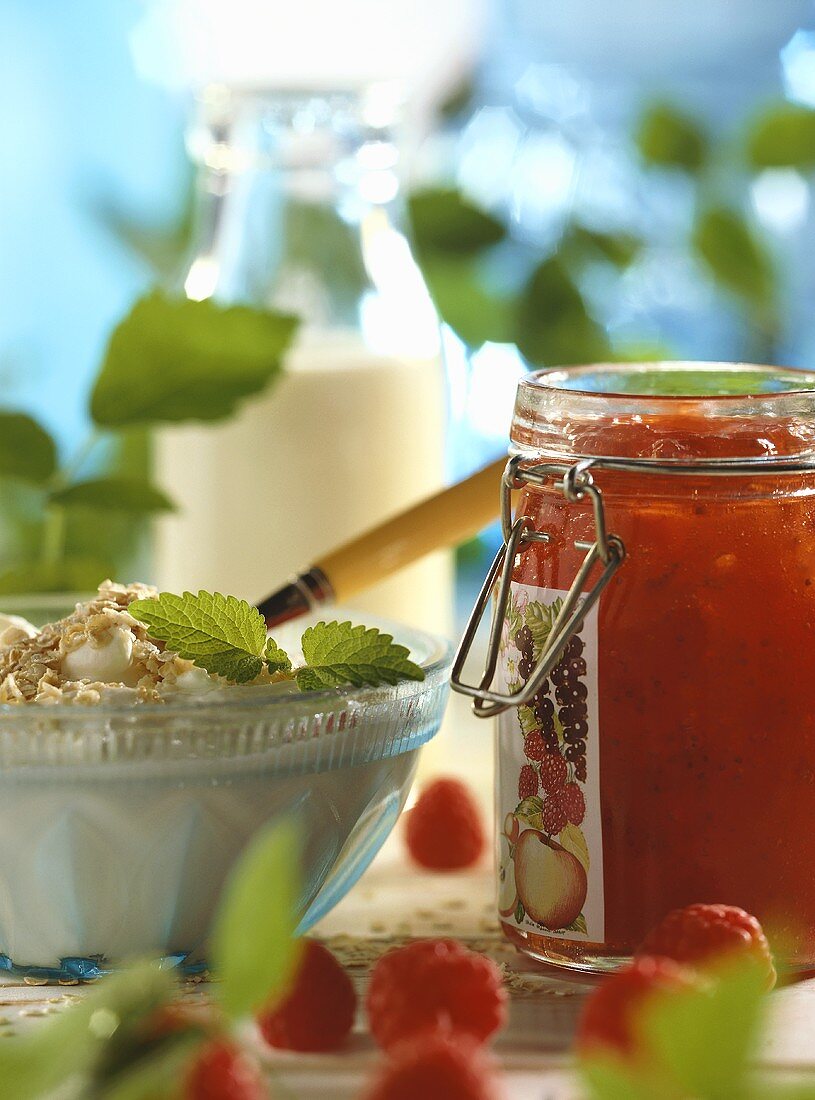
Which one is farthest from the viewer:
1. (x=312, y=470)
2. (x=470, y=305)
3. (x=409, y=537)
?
(x=470, y=305)

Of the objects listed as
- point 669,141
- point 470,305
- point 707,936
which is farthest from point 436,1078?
point 669,141

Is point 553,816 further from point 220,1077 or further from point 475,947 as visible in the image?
point 220,1077

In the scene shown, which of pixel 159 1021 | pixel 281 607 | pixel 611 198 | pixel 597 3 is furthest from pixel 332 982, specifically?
pixel 597 3

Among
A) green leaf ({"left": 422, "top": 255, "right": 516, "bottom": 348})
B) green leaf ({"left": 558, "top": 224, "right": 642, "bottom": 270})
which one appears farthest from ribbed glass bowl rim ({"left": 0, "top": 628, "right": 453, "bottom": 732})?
green leaf ({"left": 558, "top": 224, "right": 642, "bottom": 270})

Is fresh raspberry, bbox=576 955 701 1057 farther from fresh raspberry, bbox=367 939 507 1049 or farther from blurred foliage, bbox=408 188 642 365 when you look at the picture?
blurred foliage, bbox=408 188 642 365

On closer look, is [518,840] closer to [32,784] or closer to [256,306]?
[32,784]

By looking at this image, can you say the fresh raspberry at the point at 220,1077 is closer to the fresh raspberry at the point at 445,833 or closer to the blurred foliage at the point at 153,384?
the fresh raspberry at the point at 445,833
